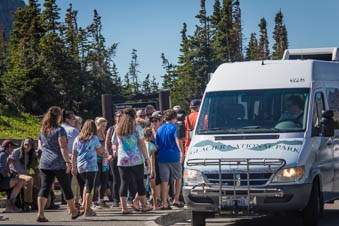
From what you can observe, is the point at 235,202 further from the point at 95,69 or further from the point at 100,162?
the point at 95,69

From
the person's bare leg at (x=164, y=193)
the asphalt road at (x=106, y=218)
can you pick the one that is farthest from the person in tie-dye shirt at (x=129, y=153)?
the person's bare leg at (x=164, y=193)

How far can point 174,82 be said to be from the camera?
7525 centimetres

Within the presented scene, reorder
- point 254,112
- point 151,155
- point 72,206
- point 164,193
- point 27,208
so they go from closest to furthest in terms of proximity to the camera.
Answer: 1. point 254,112
2. point 72,206
3. point 164,193
4. point 151,155
5. point 27,208

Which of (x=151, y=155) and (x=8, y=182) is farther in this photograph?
(x=8, y=182)

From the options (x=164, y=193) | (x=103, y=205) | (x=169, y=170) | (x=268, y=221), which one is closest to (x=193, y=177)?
(x=268, y=221)

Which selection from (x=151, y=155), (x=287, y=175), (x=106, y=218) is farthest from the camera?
(x=151, y=155)

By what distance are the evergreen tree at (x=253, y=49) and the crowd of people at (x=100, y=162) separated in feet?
230

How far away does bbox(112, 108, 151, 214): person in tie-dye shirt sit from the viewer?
13.8m

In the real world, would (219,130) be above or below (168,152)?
above

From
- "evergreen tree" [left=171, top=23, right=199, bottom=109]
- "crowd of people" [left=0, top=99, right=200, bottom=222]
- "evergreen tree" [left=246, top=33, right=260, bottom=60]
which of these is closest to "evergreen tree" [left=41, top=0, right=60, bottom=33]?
"evergreen tree" [left=171, top=23, right=199, bottom=109]

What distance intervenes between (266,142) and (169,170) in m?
3.93

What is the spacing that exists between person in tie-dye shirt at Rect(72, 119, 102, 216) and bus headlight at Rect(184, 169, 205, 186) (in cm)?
252

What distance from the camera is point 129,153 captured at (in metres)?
13.7

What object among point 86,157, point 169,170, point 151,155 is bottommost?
point 169,170
